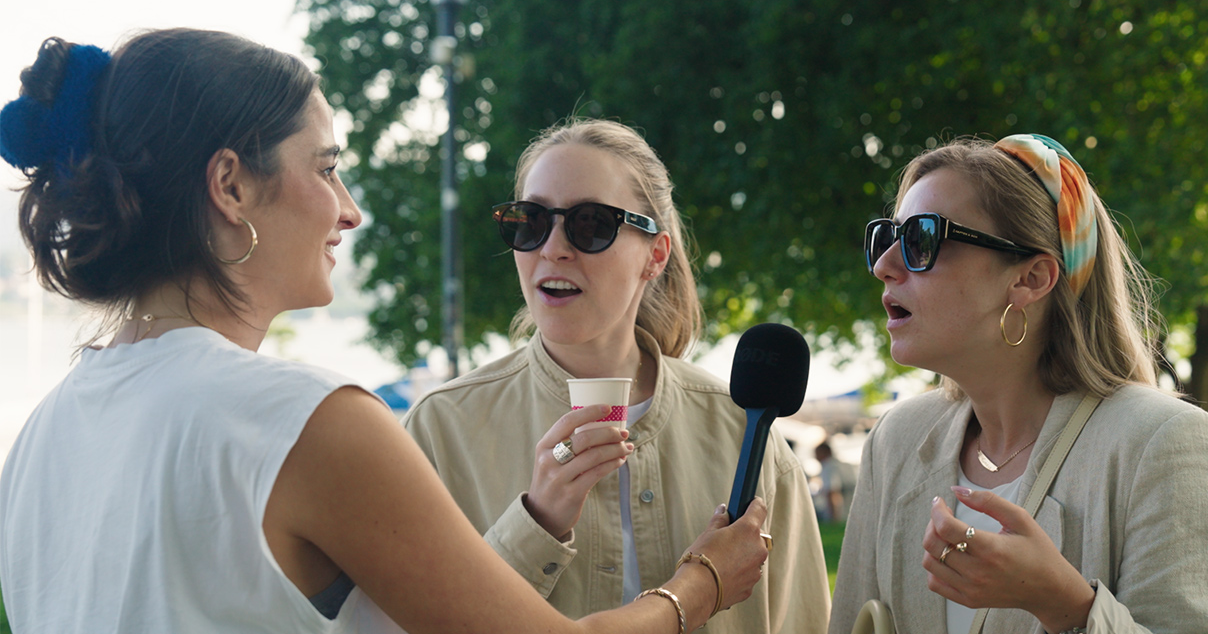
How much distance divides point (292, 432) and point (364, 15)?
13.2 metres

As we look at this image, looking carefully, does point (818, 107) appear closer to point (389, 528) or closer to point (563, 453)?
point (563, 453)

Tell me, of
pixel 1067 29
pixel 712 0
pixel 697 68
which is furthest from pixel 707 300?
pixel 1067 29

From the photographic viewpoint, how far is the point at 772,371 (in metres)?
2.65

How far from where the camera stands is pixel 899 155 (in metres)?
10.7

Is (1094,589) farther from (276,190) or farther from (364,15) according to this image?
(364,15)

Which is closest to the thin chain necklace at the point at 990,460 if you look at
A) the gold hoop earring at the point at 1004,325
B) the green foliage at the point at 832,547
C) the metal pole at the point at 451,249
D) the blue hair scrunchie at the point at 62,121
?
the gold hoop earring at the point at 1004,325

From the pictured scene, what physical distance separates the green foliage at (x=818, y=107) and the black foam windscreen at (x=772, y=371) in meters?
6.29

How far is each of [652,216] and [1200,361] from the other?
1116cm

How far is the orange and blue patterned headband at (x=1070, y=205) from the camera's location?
9.01 ft

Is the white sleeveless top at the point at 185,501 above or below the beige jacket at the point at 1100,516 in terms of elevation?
above

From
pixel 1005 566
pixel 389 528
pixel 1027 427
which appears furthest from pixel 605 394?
pixel 1027 427

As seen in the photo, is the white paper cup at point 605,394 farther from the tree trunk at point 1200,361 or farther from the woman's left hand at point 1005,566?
the tree trunk at point 1200,361

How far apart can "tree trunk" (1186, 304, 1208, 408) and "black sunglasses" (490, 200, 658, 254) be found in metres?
11.2

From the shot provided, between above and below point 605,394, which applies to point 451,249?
below
